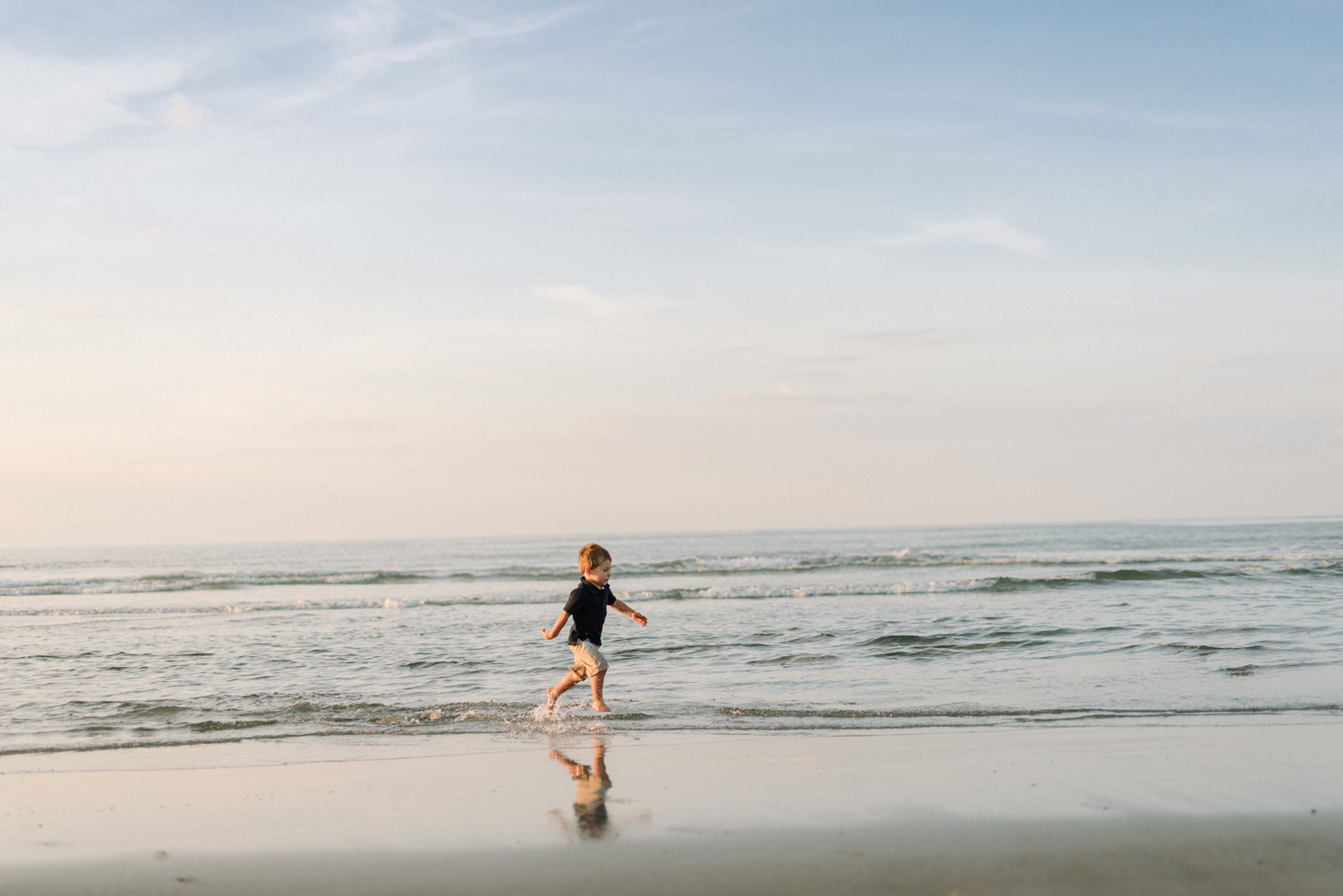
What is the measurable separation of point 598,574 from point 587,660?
0.86 meters

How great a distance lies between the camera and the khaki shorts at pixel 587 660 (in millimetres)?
9195

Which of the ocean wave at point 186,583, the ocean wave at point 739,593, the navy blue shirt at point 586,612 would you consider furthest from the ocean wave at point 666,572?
the navy blue shirt at point 586,612

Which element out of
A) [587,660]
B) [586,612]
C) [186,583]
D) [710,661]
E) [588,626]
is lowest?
[186,583]

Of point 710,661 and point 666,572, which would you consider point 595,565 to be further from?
point 666,572

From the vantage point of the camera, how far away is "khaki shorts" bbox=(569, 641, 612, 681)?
30.2 ft

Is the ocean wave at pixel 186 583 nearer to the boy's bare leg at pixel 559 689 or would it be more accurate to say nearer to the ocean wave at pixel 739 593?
the ocean wave at pixel 739 593

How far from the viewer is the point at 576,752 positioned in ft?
23.8

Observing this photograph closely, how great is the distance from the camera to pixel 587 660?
30.3 feet

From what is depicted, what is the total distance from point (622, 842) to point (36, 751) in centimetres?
584

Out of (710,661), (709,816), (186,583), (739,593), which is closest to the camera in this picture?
(709,816)

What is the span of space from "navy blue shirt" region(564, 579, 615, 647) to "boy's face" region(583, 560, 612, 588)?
0.18 feet

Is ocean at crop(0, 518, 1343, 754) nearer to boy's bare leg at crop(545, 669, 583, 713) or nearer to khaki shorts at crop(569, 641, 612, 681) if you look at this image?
boy's bare leg at crop(545, 669, 583, 713)

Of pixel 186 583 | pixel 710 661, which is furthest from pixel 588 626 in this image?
pixel 186 583

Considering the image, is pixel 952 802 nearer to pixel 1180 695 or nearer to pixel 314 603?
pixel 1180 695
